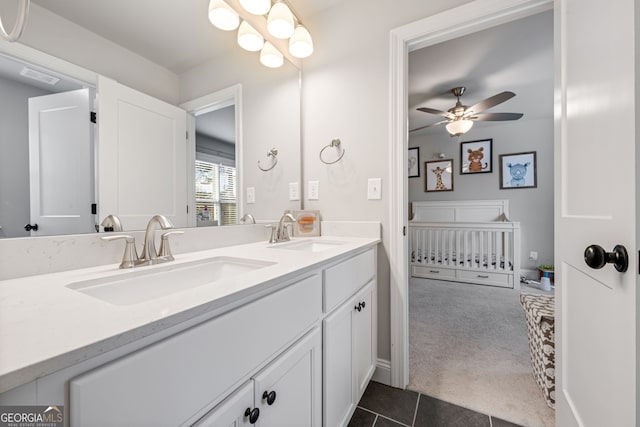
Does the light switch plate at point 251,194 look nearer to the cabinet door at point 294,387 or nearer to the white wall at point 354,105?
the white wall at point 354,105

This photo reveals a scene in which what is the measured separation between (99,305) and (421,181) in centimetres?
471

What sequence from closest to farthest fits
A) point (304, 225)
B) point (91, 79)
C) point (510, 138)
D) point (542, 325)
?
point (91, 79), point (542, 325), point (304, 225), point (510, 138)

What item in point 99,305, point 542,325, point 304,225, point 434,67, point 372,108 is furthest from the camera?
point 434,67

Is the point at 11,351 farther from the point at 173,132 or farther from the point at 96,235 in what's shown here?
the point at 173,132

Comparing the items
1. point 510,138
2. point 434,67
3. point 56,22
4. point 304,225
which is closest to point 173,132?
point 56,22

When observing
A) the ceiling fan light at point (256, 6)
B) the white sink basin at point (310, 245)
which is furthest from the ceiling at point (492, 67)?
the white sink basin at point (310, 245)

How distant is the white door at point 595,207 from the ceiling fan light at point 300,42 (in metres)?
1.23

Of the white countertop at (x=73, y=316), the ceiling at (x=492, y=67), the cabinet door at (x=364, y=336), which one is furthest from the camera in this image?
the ceiling at (x=492, y=67)

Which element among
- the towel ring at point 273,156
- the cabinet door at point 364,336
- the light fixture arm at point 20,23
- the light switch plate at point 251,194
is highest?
the light fixture arm at point 20,23

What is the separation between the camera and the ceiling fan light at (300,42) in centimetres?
166

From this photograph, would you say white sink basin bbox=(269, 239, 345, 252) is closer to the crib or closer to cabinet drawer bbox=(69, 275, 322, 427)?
cabinet drawer bbox=(69, 275, 322, 427)

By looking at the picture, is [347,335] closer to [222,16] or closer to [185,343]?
[185,343]

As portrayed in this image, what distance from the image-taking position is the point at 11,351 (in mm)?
329

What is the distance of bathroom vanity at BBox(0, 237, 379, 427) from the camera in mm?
352
